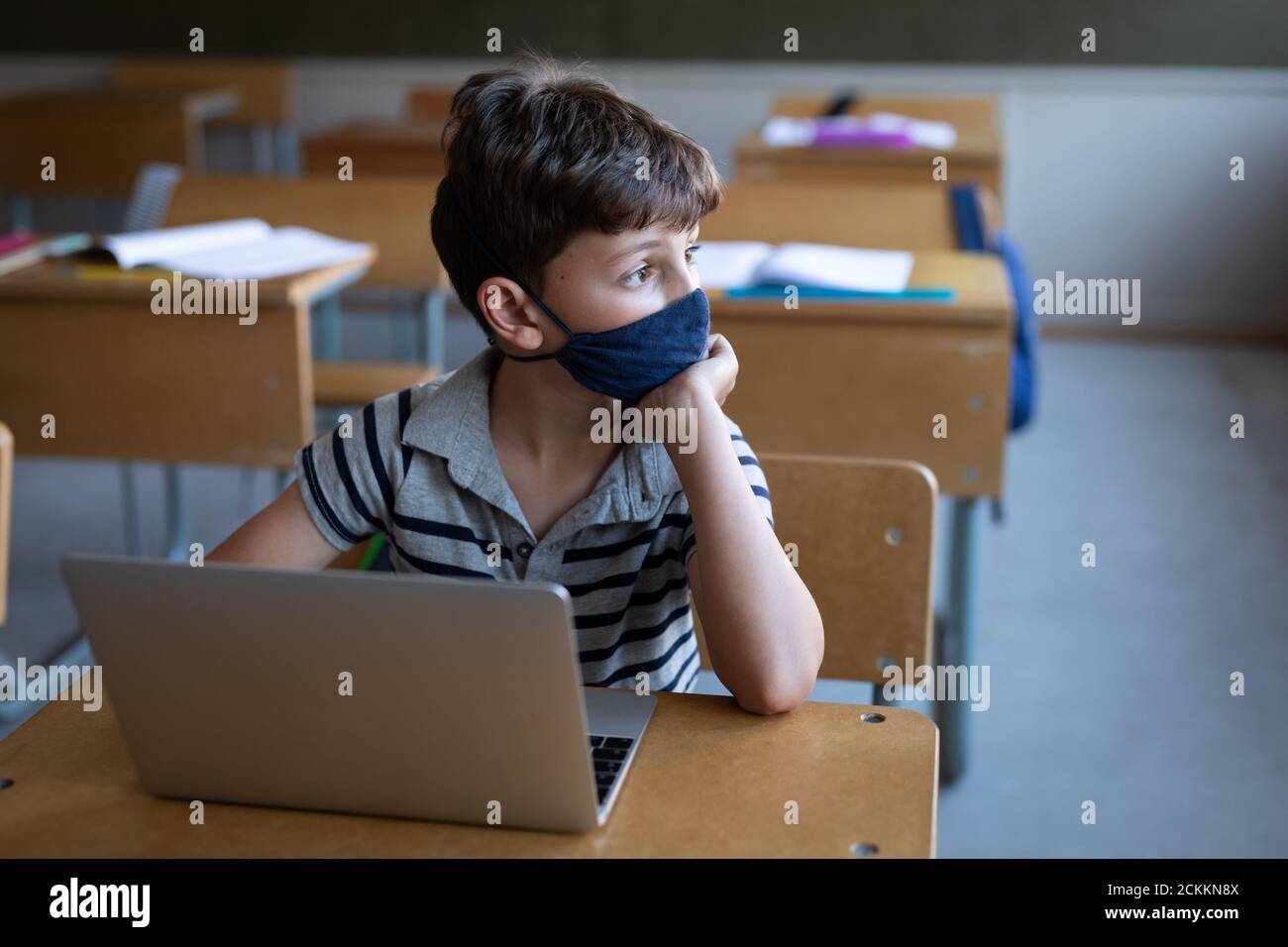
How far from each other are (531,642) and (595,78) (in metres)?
0.58

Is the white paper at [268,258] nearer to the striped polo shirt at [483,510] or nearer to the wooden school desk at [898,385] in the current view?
the wooden school desk at [898,385]

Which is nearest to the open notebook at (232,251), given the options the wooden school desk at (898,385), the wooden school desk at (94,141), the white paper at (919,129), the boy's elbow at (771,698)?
the wooden school desk at (898,385)

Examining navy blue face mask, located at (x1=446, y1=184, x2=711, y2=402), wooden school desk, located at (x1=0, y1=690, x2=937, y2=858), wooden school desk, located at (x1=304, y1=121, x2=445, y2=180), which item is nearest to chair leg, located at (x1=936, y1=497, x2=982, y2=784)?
navy blue face mask, located at (x1=446, y1=184, x2=711, y2=402)

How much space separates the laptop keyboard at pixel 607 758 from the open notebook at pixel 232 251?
1.62 meters

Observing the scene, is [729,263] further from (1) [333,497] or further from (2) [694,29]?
(2) [694,29]

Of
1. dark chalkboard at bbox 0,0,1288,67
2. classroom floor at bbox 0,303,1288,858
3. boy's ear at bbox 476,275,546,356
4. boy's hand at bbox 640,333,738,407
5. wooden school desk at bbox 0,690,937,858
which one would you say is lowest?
classroom floor at bbox 0,303,1288,858

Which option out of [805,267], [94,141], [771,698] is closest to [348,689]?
[771,698]

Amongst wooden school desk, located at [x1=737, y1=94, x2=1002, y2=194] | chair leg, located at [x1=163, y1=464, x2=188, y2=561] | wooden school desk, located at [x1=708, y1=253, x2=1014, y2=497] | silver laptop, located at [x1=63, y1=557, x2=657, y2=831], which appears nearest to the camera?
silver laptop, located at [x1=63, y1=557, x2=657, y2=831]

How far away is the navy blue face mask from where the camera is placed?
3.67ft

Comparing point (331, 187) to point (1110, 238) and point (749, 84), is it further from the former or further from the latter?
point (1110, 238)

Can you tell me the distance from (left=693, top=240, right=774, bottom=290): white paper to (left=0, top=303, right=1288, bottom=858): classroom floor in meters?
0.80

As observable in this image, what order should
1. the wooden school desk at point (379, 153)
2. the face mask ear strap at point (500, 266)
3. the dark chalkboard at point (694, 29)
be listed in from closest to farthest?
1. the face mask ear strap at point (500, 266)
2. the wooden school desk at point (379, 153)
3. the dark chalkboard at point (694, 29)

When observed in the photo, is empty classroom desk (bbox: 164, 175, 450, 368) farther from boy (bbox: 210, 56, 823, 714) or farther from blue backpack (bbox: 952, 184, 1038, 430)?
boy (bbox: 210, 56, 823, 714)

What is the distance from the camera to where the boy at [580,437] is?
3.50ft
